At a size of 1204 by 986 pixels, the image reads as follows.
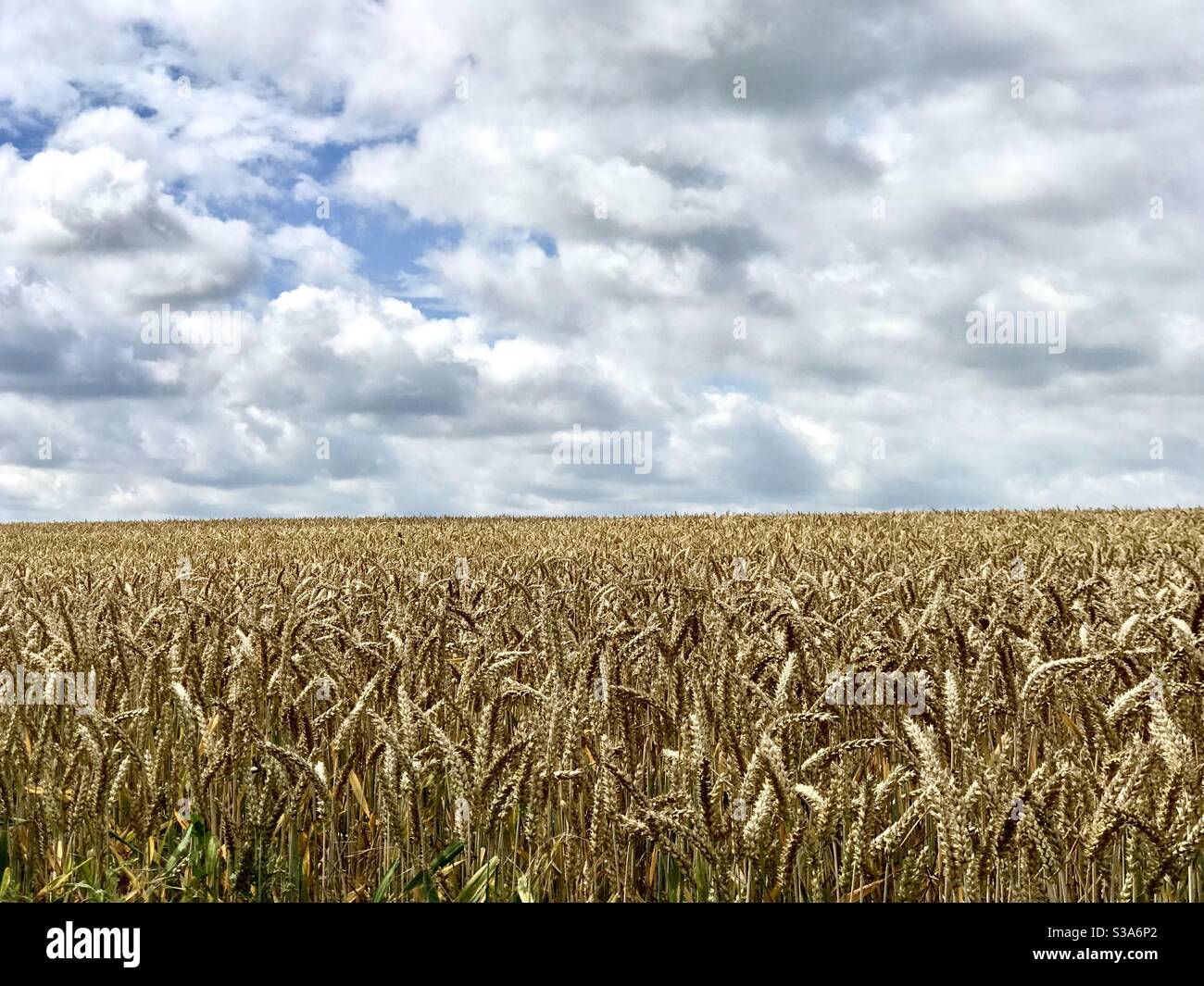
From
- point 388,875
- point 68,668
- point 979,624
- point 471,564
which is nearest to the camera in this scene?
point 388,875

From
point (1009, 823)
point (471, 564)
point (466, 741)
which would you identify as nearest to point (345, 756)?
point (466, 741)

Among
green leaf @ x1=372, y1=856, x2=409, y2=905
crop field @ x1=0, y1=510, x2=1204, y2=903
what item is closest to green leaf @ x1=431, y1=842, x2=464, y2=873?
crop field @ x1=0, y1=510, x2=1204, y2=903

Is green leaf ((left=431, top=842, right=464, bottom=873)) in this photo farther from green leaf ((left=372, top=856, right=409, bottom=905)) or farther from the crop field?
green leaf ((left=372, top=856, right=409, bottom=905))

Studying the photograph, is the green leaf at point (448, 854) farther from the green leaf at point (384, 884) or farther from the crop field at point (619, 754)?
the green leaf at point (384, 884)

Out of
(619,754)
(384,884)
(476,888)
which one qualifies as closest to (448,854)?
(476,888)

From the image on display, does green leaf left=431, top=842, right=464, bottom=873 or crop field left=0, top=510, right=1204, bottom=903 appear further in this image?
green leaf left=431, top=842, right=464, bottom=873

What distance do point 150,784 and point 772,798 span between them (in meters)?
1.82

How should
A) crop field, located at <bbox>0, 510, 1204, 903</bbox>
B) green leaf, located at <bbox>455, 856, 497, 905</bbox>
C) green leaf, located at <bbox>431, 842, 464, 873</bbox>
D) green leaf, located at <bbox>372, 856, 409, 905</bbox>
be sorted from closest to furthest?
1. crop field, located at <bbox>0, 510, 1204, 903</bbox>
2. green leaf, located at <bbox>372, 856, 409, 905</bbox>
3. green leaf, located at <bbox>455, 856, 497, 905</bbox>
4. green leaf, located at <bbox>431, 842, 464, 873</bbox>

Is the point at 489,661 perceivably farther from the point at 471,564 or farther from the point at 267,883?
the point at 471,564

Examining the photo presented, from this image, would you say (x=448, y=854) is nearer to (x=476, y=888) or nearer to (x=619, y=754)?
(x=476, y=888)

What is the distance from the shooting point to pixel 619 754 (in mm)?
3252

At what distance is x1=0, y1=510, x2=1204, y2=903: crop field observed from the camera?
2340 millimetres

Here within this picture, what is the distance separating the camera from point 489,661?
4168 mm
